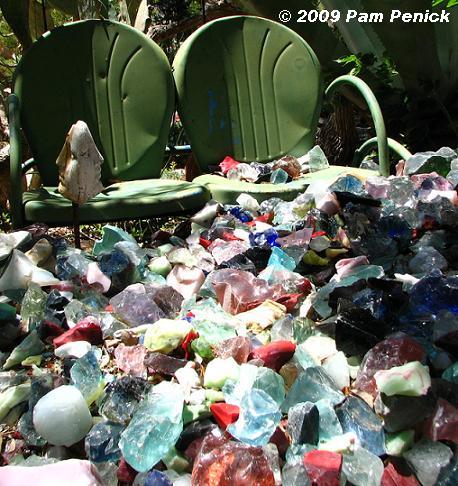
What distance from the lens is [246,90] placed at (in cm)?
287

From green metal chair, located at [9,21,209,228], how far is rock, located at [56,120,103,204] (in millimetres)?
403

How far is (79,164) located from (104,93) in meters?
0.91

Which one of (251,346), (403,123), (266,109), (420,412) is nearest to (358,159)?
(266,109)

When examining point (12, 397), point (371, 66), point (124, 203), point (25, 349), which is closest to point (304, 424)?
point (12, 397)

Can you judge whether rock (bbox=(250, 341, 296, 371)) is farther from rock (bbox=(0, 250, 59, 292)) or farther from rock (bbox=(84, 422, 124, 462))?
rock (bbox=(0, 250, 59, 292))

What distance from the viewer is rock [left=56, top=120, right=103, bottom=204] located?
5.80 ft

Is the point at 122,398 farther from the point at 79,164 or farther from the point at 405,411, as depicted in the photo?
the point at 79,164

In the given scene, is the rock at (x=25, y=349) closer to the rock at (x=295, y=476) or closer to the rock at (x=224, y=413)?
the rock at (x=224, y=413)

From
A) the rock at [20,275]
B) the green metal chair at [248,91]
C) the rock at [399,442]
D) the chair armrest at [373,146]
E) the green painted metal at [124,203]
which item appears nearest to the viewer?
the rock at [399,442]

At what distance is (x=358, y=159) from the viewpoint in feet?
9.64

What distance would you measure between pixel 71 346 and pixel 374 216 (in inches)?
42.9

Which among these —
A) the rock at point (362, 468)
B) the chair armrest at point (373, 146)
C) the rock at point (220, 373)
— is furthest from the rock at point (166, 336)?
the chair armrest at point (373, 146)

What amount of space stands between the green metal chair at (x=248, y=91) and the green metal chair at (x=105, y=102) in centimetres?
13

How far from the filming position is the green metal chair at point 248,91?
8.98 feet
